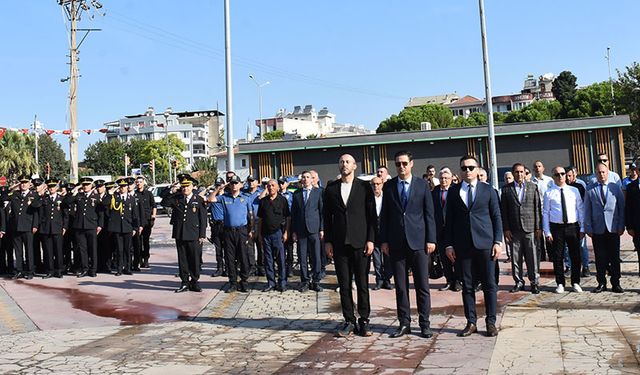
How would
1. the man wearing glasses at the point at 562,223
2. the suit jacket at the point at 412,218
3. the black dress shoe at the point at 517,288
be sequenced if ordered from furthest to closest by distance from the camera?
the black dress shoe at the point at 517,288
the man wearing glasses at the point at 562,223
the suit jacket at the point at 412,218

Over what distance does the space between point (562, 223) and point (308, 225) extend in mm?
3925

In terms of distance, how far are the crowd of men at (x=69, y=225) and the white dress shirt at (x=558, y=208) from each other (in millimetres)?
8222

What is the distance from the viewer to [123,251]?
44.2 ft

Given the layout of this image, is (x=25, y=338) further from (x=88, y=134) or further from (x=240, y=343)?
(x=88, y=134)

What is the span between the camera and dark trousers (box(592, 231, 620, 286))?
30.5ft

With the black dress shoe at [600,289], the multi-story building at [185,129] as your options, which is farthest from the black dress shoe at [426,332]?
the multi-story building at [185,129]

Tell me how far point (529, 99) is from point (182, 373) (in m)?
129

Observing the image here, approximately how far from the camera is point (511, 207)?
9609 millimetres

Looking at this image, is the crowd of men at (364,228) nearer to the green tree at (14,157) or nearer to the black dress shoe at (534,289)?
the black dress shoe at (534,289)

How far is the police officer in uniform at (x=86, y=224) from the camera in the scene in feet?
43.2

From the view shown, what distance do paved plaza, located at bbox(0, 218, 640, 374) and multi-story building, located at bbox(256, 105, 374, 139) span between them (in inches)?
4514

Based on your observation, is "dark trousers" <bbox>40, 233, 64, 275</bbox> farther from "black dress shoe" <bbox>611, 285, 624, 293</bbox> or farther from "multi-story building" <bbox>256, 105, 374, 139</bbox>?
"multi-story building" <bbox>256, 105, 374, 139</bbox>

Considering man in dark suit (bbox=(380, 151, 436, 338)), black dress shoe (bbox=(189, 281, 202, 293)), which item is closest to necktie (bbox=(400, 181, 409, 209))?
man in dark suit (bbox=(380, 151, 436, 338))

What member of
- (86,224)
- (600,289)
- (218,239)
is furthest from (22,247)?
(600,289)
